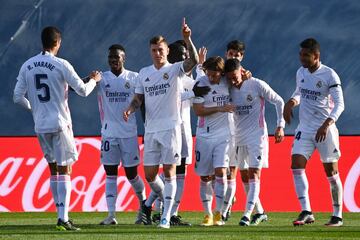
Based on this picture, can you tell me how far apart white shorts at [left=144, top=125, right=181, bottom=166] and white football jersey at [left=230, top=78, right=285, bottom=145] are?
1102 millimetres

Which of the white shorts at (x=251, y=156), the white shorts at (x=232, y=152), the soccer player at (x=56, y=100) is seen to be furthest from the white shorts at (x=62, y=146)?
the white shorts at (x=251, y=156)

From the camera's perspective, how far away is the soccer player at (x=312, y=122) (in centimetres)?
1249

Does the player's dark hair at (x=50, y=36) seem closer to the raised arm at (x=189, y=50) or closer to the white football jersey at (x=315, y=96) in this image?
the raised arm at (x=189, y=50)

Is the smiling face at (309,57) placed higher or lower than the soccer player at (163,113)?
higher

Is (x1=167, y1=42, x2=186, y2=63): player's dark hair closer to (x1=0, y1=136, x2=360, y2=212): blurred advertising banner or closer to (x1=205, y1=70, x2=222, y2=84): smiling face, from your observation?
(x1=205, y1=70, x2=222, y2=84): smiling face

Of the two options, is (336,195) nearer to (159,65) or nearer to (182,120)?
(182,120)

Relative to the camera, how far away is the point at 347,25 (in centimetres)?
2144

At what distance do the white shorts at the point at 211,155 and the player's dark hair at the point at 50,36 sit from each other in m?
2.00

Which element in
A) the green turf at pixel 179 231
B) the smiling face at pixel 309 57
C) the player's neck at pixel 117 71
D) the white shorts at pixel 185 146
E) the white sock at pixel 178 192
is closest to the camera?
the green turf at pixel 179 231

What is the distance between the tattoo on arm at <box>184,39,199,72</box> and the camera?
448 inches

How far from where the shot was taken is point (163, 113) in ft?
39.3

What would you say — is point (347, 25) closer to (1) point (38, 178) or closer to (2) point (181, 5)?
(2) point (181, 5)

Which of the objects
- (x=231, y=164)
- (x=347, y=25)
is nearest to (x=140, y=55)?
(x=347, y=25)

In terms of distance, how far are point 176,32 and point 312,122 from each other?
30.7 feet
